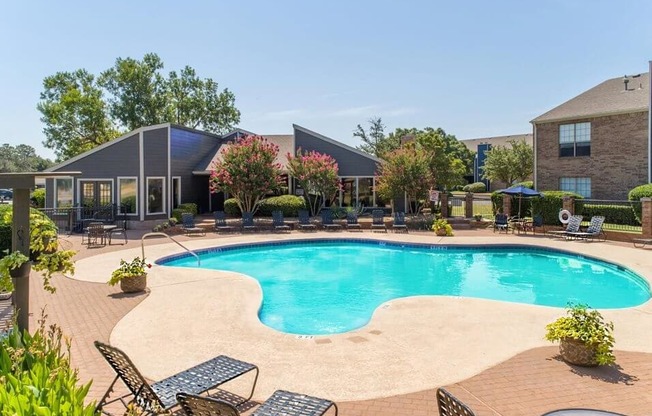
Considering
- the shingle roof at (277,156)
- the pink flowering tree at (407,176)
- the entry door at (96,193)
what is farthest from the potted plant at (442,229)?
the entry door at (96,193)

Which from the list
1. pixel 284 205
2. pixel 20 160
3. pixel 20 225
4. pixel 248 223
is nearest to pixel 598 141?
pixel 284 205

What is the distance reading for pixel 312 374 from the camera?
584 centimetres

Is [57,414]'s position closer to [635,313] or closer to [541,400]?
[541,400]

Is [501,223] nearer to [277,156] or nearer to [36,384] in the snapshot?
[277,156]

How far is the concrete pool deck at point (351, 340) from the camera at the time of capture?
5.75 m

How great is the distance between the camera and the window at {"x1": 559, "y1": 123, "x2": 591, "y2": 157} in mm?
25359

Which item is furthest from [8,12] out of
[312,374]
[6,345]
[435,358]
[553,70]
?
[553,70]

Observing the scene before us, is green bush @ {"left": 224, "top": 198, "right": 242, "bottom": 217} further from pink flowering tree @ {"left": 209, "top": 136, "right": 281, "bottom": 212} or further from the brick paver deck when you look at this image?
the brick paver deck

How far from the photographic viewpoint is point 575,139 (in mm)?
25828

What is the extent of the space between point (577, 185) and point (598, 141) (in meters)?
2.81

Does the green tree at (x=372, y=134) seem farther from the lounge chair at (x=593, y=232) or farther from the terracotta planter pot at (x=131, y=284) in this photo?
the terracotta planter pot at (x=131, y=284)

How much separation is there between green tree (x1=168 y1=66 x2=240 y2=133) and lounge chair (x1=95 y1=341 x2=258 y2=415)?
42.5 metres

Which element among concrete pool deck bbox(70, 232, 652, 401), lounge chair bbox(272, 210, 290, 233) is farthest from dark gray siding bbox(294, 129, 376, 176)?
concrete pool deck bbox(70, 232, 652, 401)

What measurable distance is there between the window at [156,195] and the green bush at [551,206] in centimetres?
2047
